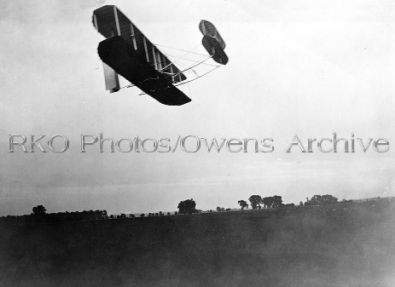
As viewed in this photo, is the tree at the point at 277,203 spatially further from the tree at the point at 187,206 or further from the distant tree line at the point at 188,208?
the tree at the point at 187,206

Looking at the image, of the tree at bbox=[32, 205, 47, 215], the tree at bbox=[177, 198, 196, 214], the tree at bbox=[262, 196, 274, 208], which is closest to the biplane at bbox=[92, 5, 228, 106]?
the tree at bbox=[177, 198, 196, 214]

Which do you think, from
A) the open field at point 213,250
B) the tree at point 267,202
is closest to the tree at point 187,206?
the open field at point 213,250

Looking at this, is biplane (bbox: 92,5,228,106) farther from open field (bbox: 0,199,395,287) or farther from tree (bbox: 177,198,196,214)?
open field (bbox: 0,199,395,287)

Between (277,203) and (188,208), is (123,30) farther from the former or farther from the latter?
(277,203)

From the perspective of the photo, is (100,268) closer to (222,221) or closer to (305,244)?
(222,221)

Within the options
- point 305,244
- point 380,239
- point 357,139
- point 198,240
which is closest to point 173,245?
point 198,240

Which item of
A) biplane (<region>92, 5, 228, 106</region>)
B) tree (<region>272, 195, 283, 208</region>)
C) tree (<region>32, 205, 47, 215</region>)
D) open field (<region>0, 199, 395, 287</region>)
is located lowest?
open field (<region>0, 199, 395, 287</region>)

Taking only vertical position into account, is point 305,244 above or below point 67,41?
below

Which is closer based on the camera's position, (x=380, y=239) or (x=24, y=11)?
(x=24, y=11)
